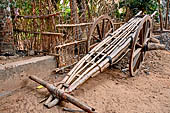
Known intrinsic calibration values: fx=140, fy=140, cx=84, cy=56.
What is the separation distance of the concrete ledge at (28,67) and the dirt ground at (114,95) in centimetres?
23

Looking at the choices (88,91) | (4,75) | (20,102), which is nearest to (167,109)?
(88,91)

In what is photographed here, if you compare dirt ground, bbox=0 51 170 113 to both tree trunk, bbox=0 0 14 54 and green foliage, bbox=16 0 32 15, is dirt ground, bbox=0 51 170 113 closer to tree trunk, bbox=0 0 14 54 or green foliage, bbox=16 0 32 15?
tree trunk, bbox=0 0 14 54

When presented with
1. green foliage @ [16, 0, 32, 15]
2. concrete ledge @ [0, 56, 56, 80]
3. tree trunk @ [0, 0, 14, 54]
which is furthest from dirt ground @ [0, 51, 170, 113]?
green foliage @ [16, 0, 32, 15]

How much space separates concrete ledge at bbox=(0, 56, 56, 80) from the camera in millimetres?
2281

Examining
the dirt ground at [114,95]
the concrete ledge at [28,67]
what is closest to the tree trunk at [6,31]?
the concrete ledge at [28,67]

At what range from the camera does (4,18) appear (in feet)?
10.3

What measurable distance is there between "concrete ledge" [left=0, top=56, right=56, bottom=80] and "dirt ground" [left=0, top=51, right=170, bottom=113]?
0.77 ft

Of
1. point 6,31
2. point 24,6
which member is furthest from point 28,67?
point 24,6

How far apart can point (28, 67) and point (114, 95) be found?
1611 millimetres

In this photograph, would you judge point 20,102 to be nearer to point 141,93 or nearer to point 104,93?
point 104,93

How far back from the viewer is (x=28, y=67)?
2549 mm

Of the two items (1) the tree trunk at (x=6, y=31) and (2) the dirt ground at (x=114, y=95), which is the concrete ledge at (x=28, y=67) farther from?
(1) the tree trunk at (x=6, y=31)

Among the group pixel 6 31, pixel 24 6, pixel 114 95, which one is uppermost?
pixel 24 6

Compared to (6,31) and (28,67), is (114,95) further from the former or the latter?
(6,31)
